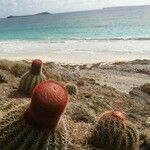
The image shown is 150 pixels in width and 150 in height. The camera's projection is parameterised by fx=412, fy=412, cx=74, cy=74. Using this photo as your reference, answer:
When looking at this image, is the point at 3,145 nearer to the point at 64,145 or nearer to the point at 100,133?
the point at 64,145

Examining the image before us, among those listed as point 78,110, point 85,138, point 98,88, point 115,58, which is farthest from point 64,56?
point 85,138

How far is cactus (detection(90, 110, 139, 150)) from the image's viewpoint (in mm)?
5992

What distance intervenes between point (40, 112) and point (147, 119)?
6715 mm

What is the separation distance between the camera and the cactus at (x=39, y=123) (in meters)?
4.41

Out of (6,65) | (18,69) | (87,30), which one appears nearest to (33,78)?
(18,69)

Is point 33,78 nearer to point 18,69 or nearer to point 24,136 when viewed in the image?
point 18,69

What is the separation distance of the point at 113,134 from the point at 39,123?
1.75 m

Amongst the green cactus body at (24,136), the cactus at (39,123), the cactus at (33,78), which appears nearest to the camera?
the cactus at (39,123)

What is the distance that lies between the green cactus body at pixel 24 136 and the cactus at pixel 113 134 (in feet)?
4.47

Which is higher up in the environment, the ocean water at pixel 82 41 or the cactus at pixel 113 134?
the cactus at pixel 113 134

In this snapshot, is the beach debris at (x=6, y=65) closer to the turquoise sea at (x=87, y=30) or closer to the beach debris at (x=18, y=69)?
the beach debris at (x=18, y=69)

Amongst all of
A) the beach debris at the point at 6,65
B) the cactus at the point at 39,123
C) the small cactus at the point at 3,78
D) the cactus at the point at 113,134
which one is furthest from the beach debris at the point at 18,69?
the cactus at the point at 39,123

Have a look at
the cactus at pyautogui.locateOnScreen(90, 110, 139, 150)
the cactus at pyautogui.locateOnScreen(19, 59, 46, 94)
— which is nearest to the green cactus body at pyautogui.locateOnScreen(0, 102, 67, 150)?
the cactus at pyautogui.locateOnScreen(90, 110, 139, 150)

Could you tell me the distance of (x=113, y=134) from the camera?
19.7 ft
